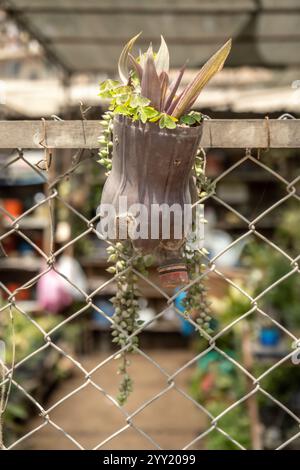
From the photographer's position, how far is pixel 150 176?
0.98m

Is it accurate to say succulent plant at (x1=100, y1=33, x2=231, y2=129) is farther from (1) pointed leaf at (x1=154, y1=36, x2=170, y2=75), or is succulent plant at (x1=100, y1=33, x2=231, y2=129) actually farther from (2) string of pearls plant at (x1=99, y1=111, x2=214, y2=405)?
(2) string of pearls plant at (x1=99, y1=111, x2=214, y2=405)

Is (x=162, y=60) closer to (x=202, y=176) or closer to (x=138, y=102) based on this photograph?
(x=138, y=102)

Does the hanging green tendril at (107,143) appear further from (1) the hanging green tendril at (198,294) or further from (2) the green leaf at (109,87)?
(1) the hanging green tendril at (198,294)

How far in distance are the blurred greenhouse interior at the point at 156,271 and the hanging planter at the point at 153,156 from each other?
0.27 metres

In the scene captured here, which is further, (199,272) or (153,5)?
(153,5)

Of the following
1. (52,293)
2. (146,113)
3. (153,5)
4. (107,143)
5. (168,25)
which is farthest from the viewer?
(52,293)

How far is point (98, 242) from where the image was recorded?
7.01 meters

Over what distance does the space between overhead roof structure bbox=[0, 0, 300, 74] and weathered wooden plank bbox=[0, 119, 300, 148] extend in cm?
283

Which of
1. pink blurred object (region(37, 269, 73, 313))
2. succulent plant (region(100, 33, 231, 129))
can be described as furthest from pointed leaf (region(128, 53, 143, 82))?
pink blurred object (region(37, 269, 73, 313))

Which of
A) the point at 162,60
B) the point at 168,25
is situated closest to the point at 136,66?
the point at 162,60

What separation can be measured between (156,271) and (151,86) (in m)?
4.44

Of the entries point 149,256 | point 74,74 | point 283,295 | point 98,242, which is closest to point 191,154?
point 149,256

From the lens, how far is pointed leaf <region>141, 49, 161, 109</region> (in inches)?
37.0

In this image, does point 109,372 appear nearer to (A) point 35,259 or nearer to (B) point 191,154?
(A) point 35,259
